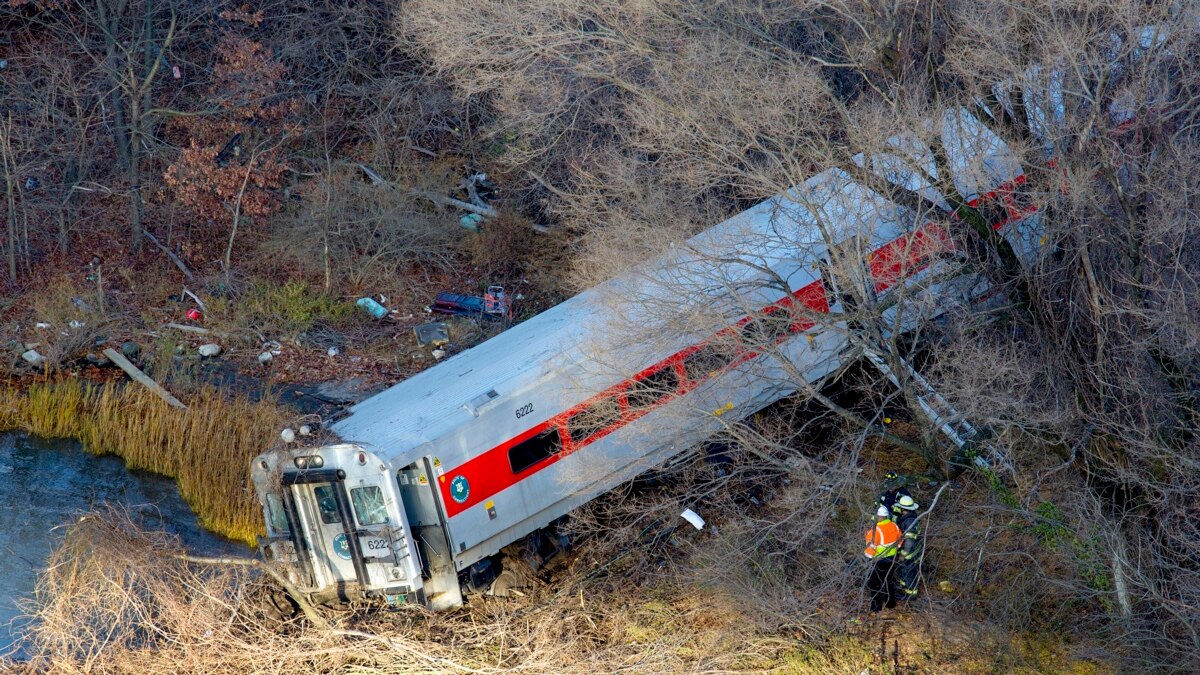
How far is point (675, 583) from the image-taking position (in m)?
12.9

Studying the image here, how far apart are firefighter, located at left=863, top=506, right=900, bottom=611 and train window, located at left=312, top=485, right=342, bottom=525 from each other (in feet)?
17.0

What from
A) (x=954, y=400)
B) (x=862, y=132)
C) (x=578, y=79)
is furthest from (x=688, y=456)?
(x=578, y=79)

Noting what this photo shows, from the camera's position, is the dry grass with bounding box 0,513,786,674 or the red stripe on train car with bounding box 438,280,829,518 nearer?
the dry grass with bounding box 0,513,786,674

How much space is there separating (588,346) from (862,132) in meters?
3.60

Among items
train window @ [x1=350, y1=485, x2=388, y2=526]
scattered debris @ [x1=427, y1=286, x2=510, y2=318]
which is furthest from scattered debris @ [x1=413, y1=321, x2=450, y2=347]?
train window @ [x1=350, y1=485, x2=388, y2=526]

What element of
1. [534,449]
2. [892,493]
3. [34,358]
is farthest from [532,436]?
[34,358]

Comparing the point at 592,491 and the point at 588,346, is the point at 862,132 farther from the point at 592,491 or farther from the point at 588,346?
the point at 592,491

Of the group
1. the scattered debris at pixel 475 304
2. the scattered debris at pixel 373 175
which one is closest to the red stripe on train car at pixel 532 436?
the scattered debris at pixel 475 304

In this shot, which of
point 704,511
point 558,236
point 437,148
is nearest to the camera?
point 704,511

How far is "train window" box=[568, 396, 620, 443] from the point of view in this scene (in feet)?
41.1

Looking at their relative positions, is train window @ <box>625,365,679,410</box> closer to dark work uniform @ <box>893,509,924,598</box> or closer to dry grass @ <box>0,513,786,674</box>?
dry grass @ <box>0,513,786,674</box>

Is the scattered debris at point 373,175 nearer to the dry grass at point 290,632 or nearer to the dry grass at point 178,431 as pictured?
the dry grass at point 178,431

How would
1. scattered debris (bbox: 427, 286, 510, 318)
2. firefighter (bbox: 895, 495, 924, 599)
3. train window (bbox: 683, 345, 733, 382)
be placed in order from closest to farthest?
1. firefighter (bbox: 895, 495, 924, 599)
2. train window (bbox: 683, 345, 733, 382)
3. scattered debris (bbox: 427, 286, 510, 318)

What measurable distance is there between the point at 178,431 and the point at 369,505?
550 cm
